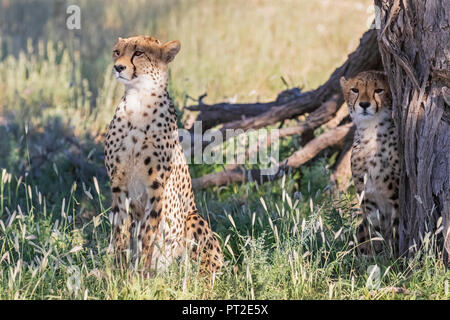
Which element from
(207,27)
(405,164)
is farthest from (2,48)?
(405,164)

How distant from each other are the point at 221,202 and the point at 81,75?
377 cm

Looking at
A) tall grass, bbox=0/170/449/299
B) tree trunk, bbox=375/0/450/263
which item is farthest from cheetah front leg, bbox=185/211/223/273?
tree trunk, bbox=375/0/450/263

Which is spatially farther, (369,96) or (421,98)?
(369,96)

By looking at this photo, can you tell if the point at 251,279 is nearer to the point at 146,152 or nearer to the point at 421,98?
the point at 146,152

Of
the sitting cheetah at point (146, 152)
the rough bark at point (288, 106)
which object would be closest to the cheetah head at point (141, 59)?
the sitting cheetah at point (146, 152)

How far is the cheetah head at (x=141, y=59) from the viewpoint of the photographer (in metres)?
4.12

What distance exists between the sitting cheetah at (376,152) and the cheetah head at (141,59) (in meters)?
1.10

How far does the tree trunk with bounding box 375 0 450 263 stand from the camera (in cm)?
409

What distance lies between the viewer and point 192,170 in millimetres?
6520

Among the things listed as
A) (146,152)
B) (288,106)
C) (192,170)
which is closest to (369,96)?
(146,152)

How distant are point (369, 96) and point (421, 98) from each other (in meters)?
0.37

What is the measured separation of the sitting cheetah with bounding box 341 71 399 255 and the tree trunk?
16 centimetres

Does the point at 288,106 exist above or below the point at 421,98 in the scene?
below

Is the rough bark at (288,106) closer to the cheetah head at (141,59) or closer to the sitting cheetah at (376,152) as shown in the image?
the sitting cheetah at (376,152)
